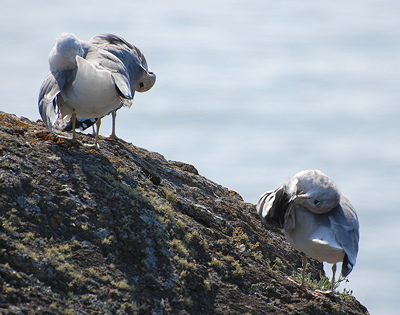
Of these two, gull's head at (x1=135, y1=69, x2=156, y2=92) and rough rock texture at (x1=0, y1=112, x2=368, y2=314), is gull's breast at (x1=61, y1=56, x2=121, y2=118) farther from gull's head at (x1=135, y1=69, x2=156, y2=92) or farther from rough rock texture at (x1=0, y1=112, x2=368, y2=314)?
gull's head at (x1=135, y1=69, x2=156, y2=92)

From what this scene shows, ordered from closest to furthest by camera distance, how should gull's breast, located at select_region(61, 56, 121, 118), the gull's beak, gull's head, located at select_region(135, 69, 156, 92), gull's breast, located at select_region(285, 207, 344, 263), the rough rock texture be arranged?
1. the rough rock texture
2. gull's breast, located at select_region(285, 207, 344, 263)
3. the gull's beak
4. gull's breast, located at select_region(61, 56, 121, 118)
5. gull's head, located at select_region(135, 69, 156, 92)

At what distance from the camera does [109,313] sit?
6.30 m

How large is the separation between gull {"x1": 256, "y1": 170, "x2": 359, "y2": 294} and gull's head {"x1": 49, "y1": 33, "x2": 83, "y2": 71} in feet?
10.5

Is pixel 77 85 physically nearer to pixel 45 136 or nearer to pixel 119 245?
pixel 45 136

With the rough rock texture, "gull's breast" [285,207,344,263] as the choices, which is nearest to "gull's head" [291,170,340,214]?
"gull's breast" [285,207,344,263]

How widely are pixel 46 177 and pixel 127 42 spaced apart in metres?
4.30

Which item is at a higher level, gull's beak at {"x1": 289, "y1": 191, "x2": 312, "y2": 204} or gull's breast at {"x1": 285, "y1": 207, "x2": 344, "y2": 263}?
gull's beak at {"x1": 289, "y1": 191, "x2": 312, "y2": 204}

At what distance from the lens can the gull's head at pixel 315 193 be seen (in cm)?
836

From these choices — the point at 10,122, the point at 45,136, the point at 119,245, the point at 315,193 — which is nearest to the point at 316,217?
the point at 315,193

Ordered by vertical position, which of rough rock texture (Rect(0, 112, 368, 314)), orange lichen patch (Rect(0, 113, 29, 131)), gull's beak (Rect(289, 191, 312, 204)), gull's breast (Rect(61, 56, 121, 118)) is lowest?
rough rock texture (Rect(0, 112, 368, 314))

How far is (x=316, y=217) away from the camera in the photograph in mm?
8438

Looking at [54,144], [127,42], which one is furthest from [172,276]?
[127,42]

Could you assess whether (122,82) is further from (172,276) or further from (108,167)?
(172,276)

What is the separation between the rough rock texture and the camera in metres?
6.45
